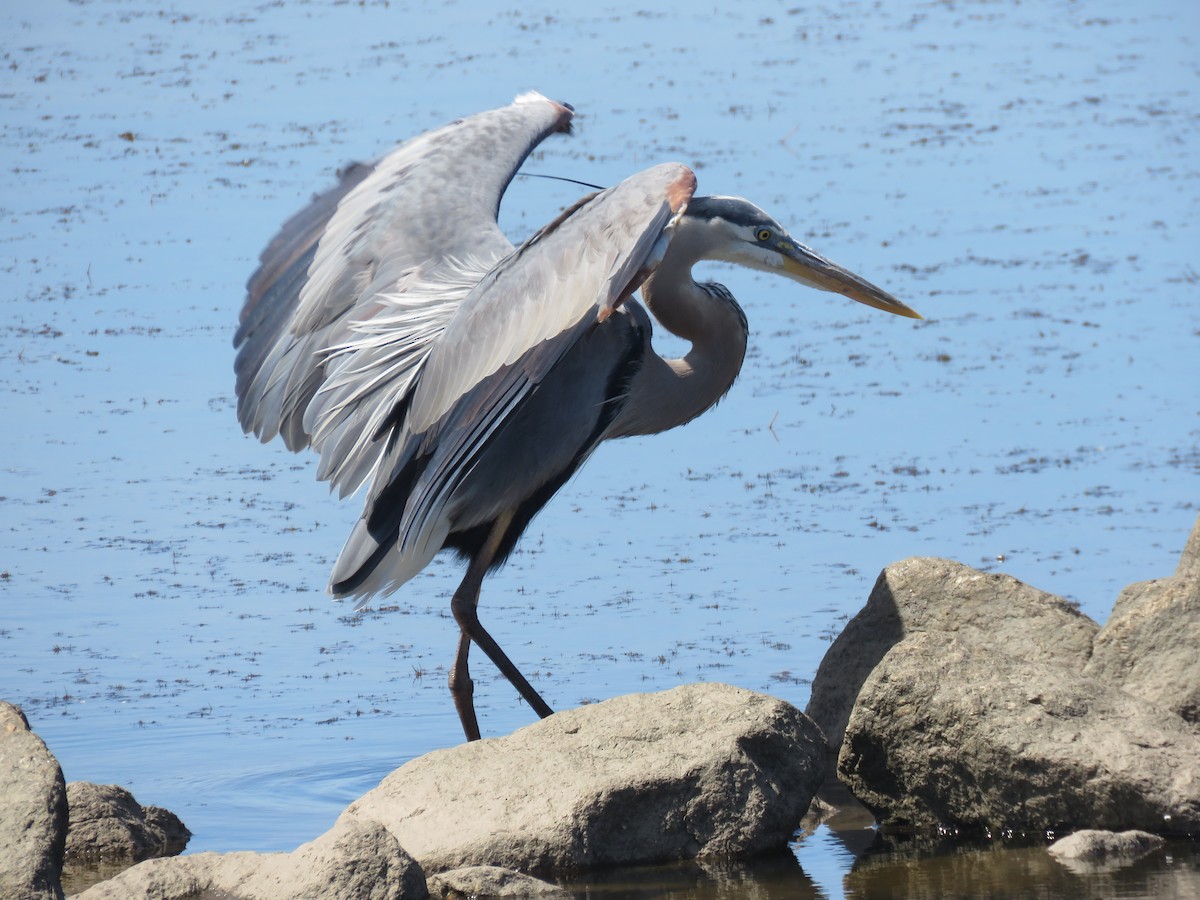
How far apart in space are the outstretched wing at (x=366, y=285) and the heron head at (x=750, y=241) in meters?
0.78

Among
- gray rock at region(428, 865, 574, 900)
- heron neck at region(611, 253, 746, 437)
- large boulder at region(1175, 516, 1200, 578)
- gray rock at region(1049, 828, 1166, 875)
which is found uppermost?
heron neck at region(611, 253, 746, 437)

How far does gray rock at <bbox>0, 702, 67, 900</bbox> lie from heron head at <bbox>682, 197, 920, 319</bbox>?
291cm

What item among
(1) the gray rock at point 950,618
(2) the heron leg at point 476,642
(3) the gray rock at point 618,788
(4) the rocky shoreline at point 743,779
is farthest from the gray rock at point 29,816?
(1) the gray rock at point 950,618

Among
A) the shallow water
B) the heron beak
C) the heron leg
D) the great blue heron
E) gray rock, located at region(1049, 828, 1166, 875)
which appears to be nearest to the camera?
gray rock, located at region(1049, 828, 1166, 875)

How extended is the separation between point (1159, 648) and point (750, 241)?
6.60ft

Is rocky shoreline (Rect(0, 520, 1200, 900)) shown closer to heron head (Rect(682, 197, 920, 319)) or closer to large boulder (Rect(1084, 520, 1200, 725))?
large boulder (Rect(1084, 520, 1200, 725))

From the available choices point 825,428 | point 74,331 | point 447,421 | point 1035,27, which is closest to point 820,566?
point 825,428

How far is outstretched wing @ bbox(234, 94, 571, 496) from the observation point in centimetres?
659

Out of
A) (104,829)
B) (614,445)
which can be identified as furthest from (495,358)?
(614,445)

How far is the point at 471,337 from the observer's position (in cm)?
596

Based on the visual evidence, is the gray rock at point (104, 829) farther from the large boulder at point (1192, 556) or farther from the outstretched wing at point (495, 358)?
the large boulder at point (1192, 556)

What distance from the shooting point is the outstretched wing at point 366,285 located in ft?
21.6

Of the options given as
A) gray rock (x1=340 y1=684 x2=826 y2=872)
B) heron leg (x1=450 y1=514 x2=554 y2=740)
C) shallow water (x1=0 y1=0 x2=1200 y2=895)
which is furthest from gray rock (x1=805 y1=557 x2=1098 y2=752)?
heron leg (x1=450 y1=514 x2=554 y2=740)

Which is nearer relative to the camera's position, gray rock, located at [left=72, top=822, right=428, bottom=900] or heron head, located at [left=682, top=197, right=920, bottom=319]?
gray rock, located at [left=72, top=822, right=428, bottom=900]
